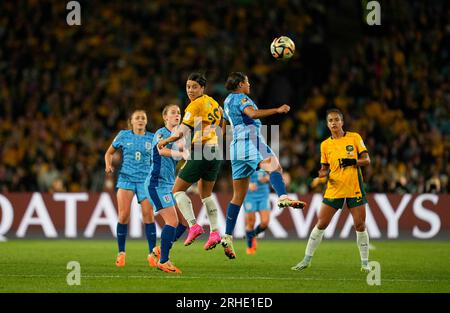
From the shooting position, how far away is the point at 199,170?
12.2 m

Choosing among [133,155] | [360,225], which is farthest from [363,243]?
[133,155]

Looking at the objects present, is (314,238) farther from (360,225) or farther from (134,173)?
(134,173)

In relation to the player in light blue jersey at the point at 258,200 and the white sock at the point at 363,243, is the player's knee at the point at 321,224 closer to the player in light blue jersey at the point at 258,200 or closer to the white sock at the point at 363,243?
the white sock at the point at 363,243

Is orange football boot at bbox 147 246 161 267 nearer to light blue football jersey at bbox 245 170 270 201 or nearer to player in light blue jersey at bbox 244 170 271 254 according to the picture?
player in light blue jersey at bbox 244 170 271 254

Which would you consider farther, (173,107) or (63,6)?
(63,6)

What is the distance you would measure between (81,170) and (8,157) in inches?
79.1

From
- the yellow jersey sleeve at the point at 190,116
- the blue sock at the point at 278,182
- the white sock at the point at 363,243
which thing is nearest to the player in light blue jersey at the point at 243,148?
the blue sock at the point at 278,182

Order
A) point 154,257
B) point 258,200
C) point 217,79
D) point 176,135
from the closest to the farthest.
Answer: point 176,135, point 154,257, point 258,200, point 217,79

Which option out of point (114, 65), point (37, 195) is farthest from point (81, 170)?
point (114, 65)

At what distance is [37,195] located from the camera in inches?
805

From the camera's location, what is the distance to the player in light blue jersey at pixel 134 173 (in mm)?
13609

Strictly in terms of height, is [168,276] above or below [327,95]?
below

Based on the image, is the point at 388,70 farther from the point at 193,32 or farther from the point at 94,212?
the point at 94,212

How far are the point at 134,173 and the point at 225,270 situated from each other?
6.62 ft
